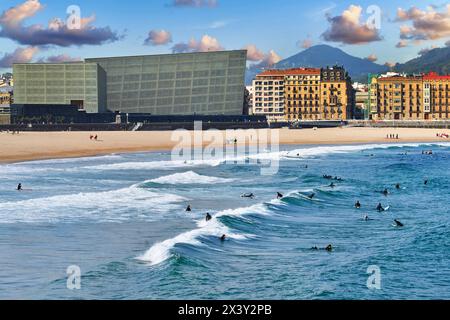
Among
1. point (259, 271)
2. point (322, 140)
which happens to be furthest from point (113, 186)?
point (322, 140)

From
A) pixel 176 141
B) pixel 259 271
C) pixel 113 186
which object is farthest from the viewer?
pixel 176 141

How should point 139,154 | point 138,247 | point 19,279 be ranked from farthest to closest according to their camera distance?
point 139,154 < point 138,247 < point 19,279

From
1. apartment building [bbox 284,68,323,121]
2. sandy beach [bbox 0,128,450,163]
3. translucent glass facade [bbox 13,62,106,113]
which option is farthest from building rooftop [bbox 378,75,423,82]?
translucent glass facade [bbox 13,62,106,113]

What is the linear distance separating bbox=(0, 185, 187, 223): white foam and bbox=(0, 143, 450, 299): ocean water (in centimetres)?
9

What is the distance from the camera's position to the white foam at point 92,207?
102ft

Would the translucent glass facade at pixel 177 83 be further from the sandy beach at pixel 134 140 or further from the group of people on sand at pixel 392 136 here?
the group of people on sand at pixel 392 136

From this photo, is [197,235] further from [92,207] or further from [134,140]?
[134,140]

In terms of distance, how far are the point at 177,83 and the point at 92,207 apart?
414 ft

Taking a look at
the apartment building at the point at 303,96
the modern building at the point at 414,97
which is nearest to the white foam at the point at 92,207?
the apartment building at the point at 303,96

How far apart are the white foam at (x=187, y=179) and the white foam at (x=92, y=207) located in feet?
25.5
